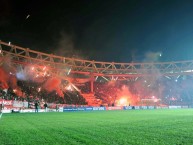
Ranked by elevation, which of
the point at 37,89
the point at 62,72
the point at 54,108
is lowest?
the point at 54,108

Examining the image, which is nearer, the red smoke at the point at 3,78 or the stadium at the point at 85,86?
the stadium at the point at 85,86

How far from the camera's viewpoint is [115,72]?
223ft

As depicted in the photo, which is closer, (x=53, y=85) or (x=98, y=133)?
(x=98, y=133)

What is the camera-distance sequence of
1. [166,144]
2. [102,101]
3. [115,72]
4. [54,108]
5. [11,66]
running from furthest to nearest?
[115,72] < [102,101] < [11,66] < [54,108] < [166,144]

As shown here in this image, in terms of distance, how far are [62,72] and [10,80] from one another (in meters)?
14.7

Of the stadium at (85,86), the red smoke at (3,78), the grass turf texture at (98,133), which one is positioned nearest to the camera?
the grass turf texture at (98,133)

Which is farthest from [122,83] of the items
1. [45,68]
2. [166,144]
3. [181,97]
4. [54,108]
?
[166,144]

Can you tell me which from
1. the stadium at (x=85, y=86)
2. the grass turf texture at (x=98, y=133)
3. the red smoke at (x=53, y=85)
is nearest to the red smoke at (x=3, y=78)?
the stadium at (x=85, y=86)

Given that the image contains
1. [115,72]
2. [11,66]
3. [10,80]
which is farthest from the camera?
[115,72]

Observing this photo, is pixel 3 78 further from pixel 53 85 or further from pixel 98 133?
pixel 98 133

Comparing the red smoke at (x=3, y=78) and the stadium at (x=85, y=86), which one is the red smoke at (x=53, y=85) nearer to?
the stadium at (x=85, y=86)

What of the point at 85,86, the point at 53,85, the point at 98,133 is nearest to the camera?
the point at 98,133

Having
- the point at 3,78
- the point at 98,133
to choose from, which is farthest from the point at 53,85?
the point at 98,133

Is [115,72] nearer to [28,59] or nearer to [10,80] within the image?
[28,59]
